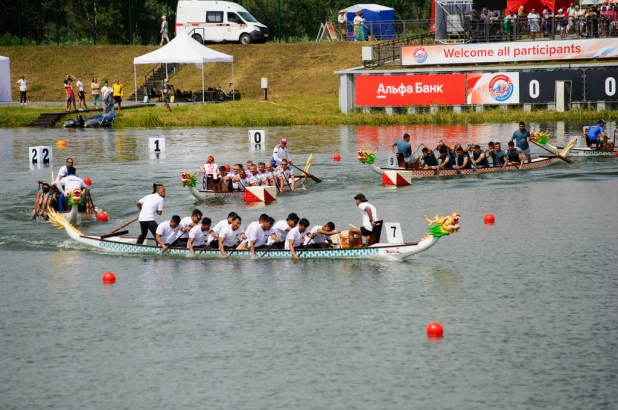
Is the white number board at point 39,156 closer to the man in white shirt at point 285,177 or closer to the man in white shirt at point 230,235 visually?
the man in white shirt at point 285,177

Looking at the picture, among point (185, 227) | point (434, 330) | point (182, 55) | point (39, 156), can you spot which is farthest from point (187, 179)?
point (182, 55)

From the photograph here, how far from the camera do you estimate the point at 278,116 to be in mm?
55719

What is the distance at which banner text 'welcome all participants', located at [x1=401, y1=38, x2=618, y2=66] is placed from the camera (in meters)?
53.2

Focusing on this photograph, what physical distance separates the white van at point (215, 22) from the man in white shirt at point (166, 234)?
4552 cm

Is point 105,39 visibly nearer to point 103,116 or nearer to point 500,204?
point 103,116

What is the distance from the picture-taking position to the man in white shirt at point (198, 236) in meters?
23.7

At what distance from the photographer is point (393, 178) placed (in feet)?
117

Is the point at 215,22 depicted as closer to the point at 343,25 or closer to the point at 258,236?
the point at 343,25

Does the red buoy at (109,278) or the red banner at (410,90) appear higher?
the red banner at (410,90)

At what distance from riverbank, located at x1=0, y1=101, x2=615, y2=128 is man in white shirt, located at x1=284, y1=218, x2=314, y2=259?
3065cm

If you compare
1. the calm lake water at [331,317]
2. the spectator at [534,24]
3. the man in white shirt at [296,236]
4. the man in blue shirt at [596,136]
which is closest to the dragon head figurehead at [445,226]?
the calm lake water at [331,317]

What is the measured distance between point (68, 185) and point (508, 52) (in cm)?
3374

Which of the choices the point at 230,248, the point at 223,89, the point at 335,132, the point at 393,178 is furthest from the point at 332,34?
the point at 230,248

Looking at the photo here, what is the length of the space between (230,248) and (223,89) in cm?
4298
